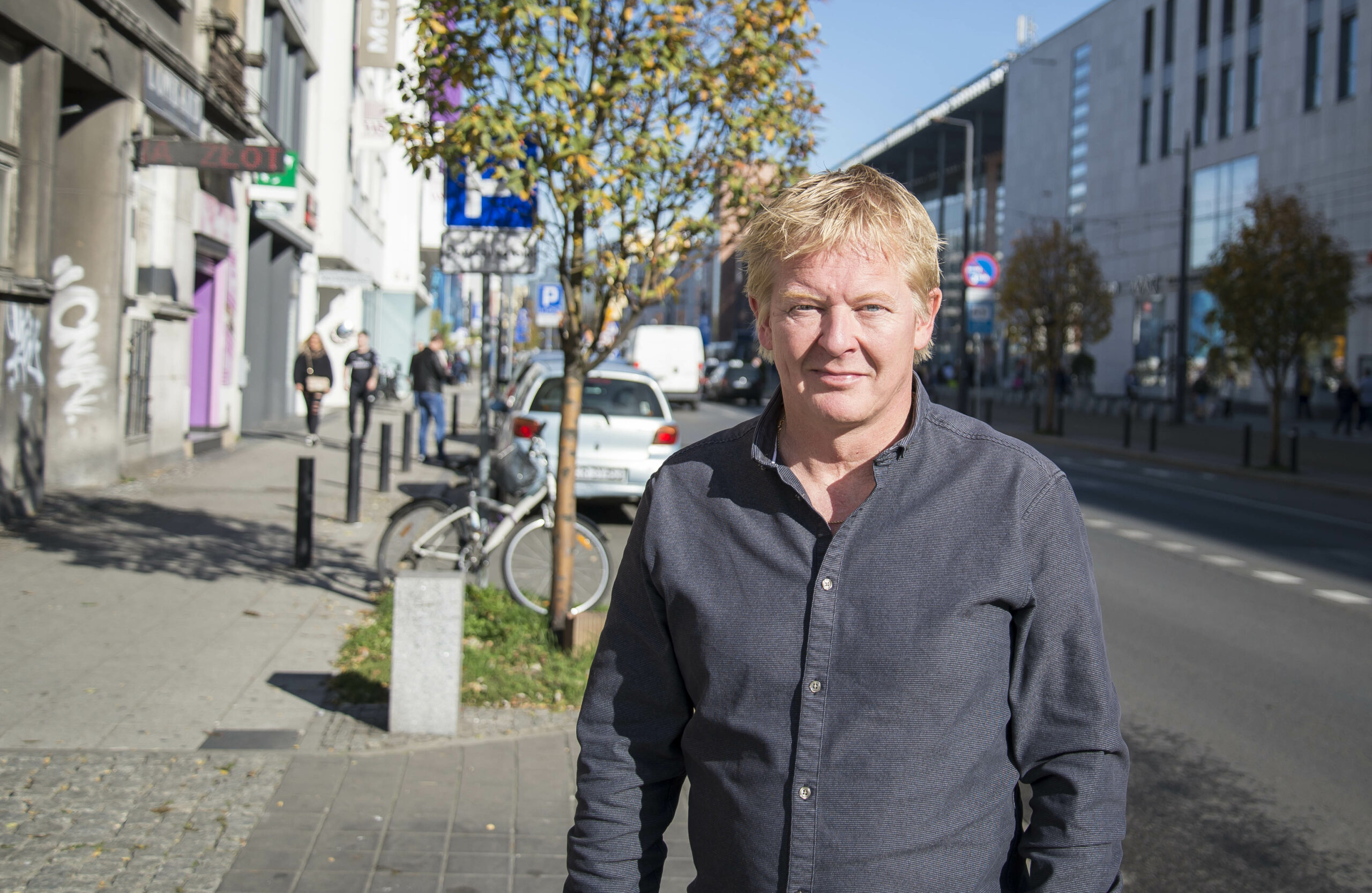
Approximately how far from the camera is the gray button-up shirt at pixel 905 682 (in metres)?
1.77

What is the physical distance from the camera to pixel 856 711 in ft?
5.83

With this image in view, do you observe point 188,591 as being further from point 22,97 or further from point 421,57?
point 22,97

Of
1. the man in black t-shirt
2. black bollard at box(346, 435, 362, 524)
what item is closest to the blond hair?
black bollard at box(346, 435, 362, 524)

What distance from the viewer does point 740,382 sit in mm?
47062

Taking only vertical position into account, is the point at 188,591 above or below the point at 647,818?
below

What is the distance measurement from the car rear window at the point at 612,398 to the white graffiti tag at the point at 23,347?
14.4 feet

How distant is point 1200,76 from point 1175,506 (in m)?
36.6

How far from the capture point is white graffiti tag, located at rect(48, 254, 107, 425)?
11.3 meters

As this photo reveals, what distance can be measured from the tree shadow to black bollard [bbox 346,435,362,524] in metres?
0.77

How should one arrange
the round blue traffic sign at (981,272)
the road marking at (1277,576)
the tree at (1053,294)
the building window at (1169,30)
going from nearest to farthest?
the road marking at (1277,576), the tree at (1053,294), the round blue traffic sign at (981,272), the building window at (1169,30)

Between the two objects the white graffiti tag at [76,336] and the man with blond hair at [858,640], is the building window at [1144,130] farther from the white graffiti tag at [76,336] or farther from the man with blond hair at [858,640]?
the man with blond hair at [858,640]

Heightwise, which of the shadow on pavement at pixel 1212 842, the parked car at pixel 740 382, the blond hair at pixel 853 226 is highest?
the parked car at pixel 740 382

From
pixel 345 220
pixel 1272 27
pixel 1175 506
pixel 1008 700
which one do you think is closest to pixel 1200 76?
pixel 1272 27

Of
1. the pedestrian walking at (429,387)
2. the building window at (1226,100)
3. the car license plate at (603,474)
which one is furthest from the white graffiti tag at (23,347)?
the building window at (1226,100)
